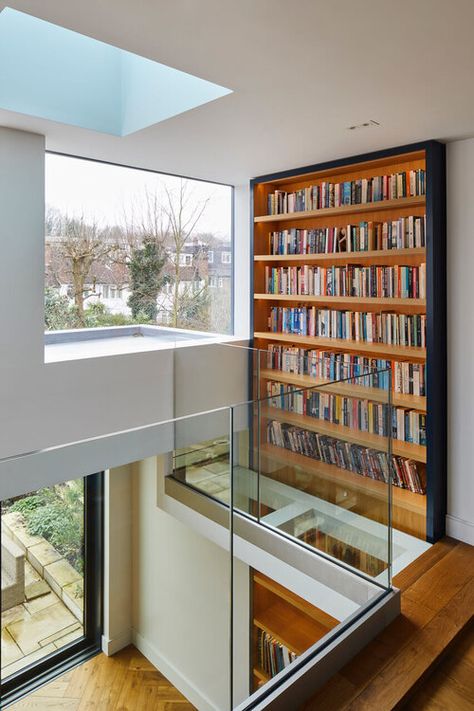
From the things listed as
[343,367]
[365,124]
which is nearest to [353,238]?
[365,124]

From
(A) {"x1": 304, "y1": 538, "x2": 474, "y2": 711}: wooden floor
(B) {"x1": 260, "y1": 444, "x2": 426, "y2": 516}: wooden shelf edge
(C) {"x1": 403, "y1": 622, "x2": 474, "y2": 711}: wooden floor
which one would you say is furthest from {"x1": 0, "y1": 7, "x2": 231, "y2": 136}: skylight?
(C) {"x1": 403, "y1": 622, "x2": 474, "y2": 711}: wooden floor

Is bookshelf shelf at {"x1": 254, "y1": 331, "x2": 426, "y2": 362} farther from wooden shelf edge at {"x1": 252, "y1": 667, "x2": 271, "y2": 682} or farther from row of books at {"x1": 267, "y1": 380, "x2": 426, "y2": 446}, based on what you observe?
wooden shelf edge at {"x1": 252, "y1": 667, "x2": 271, "y2": 682}

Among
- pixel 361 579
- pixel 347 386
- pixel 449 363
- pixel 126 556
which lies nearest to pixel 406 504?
pixel 449 363

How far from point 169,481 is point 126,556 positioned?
0.33m

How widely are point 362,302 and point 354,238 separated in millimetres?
479

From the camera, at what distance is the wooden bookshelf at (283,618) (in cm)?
207

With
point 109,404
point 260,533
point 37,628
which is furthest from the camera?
point 109,404

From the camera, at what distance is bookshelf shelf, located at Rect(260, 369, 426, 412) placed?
245 centimetres

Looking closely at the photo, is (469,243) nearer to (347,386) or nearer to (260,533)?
(347,386)

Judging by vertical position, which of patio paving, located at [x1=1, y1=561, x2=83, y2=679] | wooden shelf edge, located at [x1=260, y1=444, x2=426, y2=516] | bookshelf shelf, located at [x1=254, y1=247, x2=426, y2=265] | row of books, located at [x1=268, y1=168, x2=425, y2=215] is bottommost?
patio paving, located at [x1=1, y1=561, x2=83, y2=679]

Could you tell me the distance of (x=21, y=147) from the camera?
10.7ft

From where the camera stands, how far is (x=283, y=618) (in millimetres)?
2203

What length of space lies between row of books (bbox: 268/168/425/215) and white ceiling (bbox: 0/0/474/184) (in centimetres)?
26

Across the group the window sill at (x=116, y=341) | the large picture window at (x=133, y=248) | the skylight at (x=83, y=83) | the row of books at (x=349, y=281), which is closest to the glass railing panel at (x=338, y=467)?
the row of books at (x=349, y=281)
